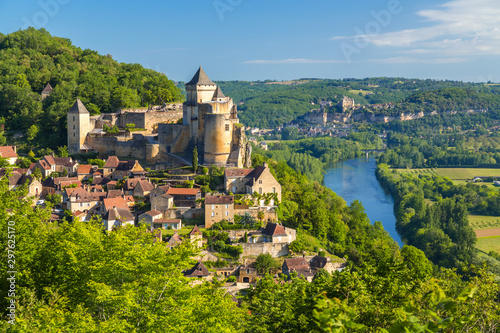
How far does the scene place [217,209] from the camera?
30.1 metres

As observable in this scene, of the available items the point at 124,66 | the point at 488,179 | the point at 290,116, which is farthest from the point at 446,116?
the point at 124,66

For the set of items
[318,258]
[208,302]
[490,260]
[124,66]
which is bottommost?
[490,260]

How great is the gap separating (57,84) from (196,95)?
19264 mm

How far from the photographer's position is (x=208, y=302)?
38.7ft

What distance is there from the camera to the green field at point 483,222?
5350cm

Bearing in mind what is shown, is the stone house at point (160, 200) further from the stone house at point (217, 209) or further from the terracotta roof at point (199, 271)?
the terracotta roof at point (199, 271)

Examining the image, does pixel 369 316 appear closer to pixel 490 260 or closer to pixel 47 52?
pixel 490 260

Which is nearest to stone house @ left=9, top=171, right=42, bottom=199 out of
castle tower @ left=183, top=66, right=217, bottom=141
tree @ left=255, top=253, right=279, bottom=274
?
castle tower @ left=183, top=66, right=217, bottom=141

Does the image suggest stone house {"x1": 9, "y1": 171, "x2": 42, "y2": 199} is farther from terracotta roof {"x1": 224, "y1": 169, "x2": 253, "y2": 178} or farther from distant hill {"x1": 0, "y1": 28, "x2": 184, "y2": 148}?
terracotta roof {"x1": 224, "y1": 169, "x2": 253, "y2": 178}

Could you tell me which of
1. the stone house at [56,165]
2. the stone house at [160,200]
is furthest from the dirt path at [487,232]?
the stone house at [56,165]

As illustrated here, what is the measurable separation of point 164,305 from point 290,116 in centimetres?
15604

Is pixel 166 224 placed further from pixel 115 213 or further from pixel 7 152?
pixel 7 152

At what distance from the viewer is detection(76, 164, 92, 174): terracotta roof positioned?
36269mm

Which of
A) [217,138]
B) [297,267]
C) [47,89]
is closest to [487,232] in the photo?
[297,267]
